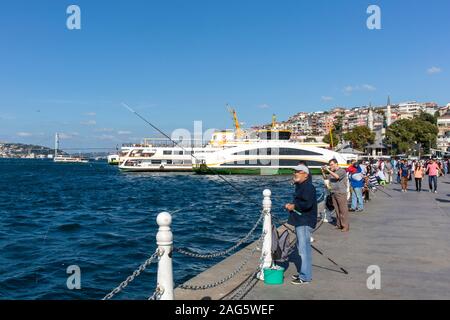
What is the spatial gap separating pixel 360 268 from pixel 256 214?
571 inches

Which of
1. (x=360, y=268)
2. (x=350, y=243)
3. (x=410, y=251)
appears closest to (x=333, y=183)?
(x=350, y=243)

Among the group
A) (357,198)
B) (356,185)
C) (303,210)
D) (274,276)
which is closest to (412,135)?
(357,198)

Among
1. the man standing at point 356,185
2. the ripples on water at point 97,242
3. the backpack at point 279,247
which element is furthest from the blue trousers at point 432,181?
the backpack at point 279,247

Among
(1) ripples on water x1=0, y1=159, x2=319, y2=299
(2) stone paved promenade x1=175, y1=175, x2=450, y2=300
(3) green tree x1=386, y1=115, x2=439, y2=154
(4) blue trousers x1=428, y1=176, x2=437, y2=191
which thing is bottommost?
(1) ripples on water x1=0, y1=159, x2=319, y2=299

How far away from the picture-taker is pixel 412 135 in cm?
10250

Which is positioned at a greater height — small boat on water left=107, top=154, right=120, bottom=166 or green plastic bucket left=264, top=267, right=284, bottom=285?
small boat on water left=107, top=154, right=120, bottom=166

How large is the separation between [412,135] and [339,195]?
328 feet

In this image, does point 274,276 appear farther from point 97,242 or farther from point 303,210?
point 97,242

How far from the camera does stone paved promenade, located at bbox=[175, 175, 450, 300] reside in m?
5.83

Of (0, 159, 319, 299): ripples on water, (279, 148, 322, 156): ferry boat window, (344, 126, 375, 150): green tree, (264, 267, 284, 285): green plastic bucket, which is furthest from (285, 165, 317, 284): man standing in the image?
(344, 126, 375, 150): green tree

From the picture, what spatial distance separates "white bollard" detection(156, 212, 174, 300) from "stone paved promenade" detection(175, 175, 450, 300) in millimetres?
1287

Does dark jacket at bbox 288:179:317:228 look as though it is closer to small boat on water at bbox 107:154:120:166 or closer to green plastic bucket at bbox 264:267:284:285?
green plastic bucket at bbox 264:267:284:285

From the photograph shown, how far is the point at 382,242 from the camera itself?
9.23m
